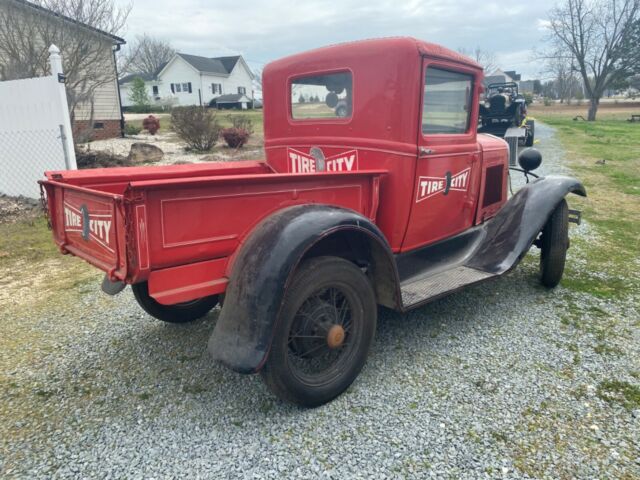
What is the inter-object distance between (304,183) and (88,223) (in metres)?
1.21

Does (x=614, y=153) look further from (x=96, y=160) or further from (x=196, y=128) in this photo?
(x=96, y=160)

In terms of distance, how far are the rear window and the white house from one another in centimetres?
4423

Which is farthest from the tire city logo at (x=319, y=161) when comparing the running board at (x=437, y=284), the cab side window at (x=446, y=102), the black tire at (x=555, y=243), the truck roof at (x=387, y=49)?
the black tire at (x=555, y=243)

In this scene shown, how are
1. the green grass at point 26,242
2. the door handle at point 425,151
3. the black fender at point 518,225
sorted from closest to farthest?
the door handle at point 425,151 < the black fender at point 518,225 < the green grass at point 26,242

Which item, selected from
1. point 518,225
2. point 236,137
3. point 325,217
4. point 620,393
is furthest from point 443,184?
point 236,137

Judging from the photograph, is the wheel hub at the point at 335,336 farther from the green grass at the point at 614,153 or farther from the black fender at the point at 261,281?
the green grass at the point at 614,153

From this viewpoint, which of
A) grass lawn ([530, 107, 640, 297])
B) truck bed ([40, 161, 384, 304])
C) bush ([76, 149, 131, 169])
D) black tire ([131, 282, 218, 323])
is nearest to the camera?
truck bed ([40, 161, 384, 304])

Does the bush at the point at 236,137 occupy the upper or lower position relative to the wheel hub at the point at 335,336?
upper

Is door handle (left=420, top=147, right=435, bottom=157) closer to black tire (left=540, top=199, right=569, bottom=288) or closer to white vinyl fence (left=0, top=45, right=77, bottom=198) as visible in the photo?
black tire (left=540, top=199, right=569, bottom=288)

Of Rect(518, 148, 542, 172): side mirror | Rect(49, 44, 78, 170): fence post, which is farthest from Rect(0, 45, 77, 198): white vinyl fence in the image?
Rect(518, 148, 542, 172): side mirror

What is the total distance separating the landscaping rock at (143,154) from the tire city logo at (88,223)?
912 cm

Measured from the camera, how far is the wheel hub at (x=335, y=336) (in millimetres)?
2555

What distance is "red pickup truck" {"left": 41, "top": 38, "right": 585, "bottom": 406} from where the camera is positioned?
2260 millimetres

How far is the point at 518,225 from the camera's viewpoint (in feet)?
12.2
